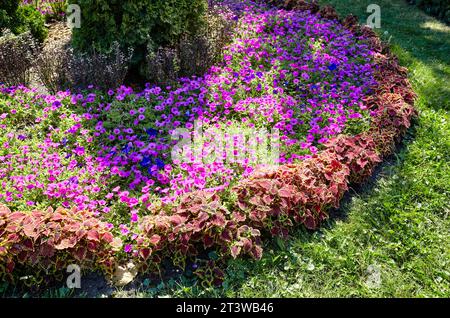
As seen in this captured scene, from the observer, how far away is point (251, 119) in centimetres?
430

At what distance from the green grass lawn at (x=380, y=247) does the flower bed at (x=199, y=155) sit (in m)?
0.14

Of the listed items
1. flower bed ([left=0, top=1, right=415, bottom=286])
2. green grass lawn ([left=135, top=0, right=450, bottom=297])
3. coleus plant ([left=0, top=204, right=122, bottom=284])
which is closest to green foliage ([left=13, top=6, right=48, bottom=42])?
flower bed ([left=0, top=1, right=415, bottom=286])

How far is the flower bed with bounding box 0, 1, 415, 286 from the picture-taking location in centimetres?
299

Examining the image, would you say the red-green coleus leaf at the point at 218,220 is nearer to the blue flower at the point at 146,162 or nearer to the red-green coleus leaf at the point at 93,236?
the red-green coleus leaf at the point at 93,236

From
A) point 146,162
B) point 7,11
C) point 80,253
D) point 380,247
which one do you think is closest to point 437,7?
point 380,247

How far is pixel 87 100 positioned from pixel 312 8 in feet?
12.4

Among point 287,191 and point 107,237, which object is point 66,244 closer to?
point 107,237

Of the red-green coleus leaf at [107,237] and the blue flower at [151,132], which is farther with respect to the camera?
the blue flower at [151,132]

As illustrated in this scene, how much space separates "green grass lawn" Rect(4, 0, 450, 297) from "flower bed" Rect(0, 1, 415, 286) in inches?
5.6

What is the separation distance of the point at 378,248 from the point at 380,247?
0.08 feet

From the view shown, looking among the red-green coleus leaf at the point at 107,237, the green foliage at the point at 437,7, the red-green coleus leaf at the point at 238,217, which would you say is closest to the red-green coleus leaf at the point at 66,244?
the red-green coleus leaf at the point at 107,237

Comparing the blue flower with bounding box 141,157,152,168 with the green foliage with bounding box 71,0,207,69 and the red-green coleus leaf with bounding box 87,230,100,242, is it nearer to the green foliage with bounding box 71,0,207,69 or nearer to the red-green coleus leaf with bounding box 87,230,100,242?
the red-green coleus leaf with bounding box 87,230,100,242

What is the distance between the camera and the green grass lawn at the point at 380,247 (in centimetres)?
297

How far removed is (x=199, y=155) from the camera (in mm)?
3738
